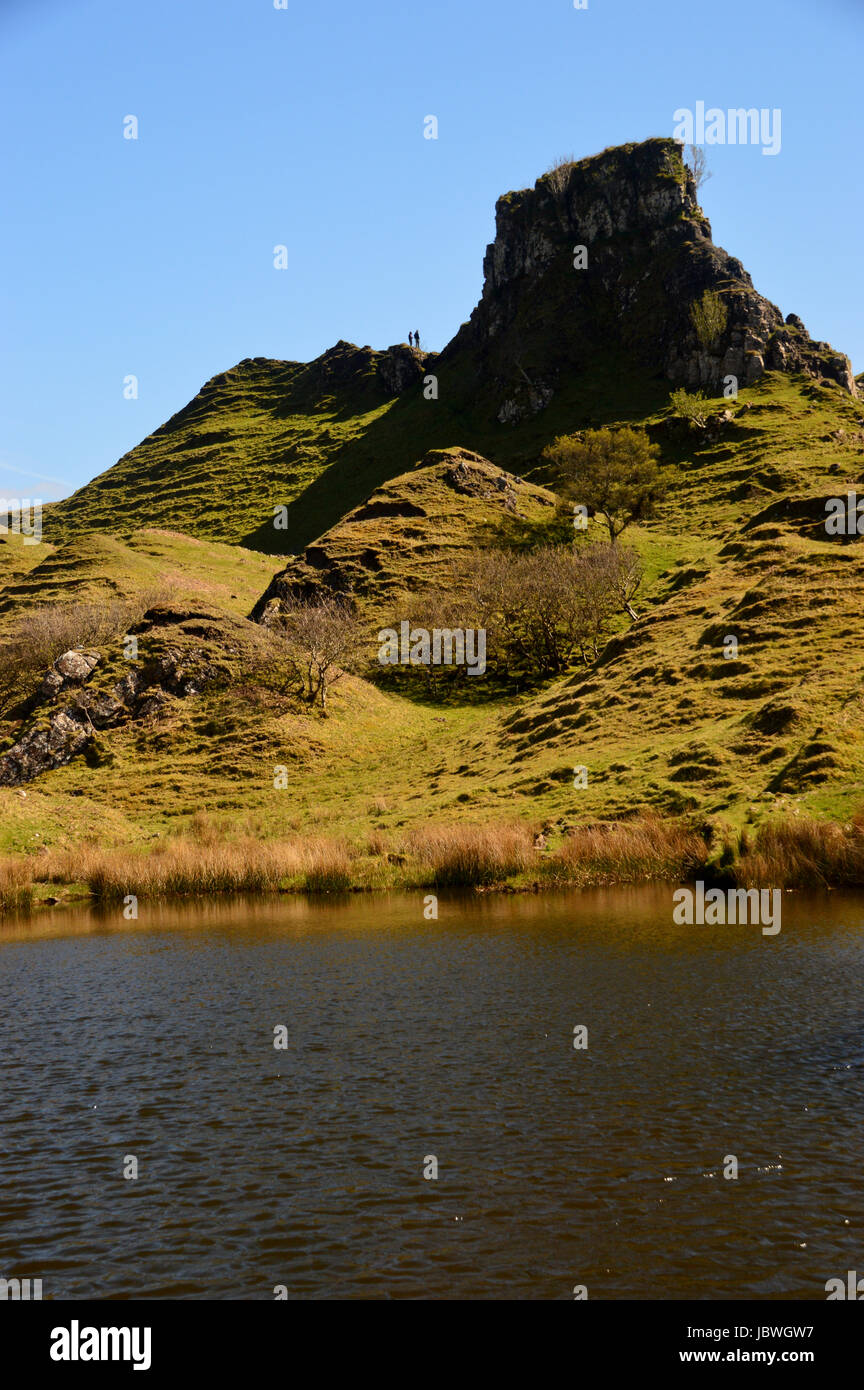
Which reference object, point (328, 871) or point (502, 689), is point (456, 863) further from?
point (502, 689)

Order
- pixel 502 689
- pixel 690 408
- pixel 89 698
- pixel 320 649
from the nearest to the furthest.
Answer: pixel 320 649 → pixel 89 698 → pixel 502 689 → pixel 690 408

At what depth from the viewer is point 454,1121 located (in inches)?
590

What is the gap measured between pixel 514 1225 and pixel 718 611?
5568 cm

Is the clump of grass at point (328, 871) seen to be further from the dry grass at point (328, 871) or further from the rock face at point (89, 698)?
the rock face at point (89, 698)

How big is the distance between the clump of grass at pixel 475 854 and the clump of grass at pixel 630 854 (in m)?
1.56

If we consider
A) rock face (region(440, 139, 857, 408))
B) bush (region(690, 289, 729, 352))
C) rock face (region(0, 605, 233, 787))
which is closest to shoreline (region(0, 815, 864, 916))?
rock face (region(0, 605, 233, 787))

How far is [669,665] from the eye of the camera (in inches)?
2231

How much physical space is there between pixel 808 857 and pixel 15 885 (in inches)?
1355

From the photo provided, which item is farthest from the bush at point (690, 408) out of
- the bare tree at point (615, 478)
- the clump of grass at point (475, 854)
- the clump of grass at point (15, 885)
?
the clump of grass at point (15, 885)

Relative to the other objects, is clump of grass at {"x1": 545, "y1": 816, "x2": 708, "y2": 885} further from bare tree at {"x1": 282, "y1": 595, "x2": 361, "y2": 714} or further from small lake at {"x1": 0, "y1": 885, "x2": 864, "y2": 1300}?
bare tree at {"x1": 282, "y1": 595, "x2": 361, "y2": 714}

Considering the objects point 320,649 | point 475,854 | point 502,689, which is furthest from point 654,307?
point 475,854

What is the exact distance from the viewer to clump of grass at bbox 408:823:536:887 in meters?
38.9
